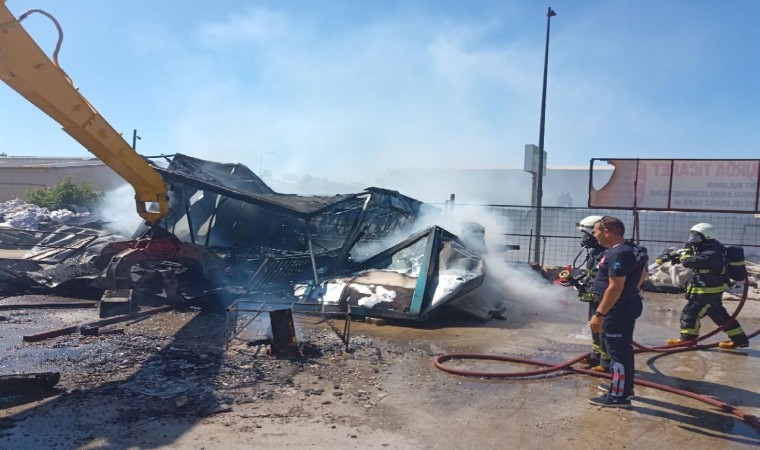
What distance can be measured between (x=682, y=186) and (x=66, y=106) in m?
12.8

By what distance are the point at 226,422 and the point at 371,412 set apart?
1.09m

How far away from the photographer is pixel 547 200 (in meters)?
43.9

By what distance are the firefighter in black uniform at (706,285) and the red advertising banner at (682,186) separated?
6.28 m

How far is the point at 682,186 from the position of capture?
43.4 feet

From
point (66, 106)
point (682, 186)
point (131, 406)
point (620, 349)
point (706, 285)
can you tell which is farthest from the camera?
A: point (682, 186)

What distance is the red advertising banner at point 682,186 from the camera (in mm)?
12800

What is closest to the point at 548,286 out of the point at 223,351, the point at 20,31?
the point at 223,351

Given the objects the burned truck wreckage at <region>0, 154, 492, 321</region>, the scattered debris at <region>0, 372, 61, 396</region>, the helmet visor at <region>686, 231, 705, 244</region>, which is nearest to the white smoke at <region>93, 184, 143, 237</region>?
the burned truck wreckage at <region>0, 154, 492, 321</region>

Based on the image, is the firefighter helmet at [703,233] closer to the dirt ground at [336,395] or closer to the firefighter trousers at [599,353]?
the dirt ground at [336,395]

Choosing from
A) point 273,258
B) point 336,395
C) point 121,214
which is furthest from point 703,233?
point 121,214

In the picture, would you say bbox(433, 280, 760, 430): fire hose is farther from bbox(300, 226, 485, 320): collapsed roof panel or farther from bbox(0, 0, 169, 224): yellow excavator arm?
bbox(0, 0, 169, 224): yellow excavator arm

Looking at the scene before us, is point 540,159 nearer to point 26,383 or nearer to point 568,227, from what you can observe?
point 568,227

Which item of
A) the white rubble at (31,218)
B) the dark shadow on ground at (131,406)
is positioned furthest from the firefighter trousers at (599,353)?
the white rubble at (31,218)

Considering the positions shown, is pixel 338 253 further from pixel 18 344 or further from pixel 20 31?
pixel 20 31
